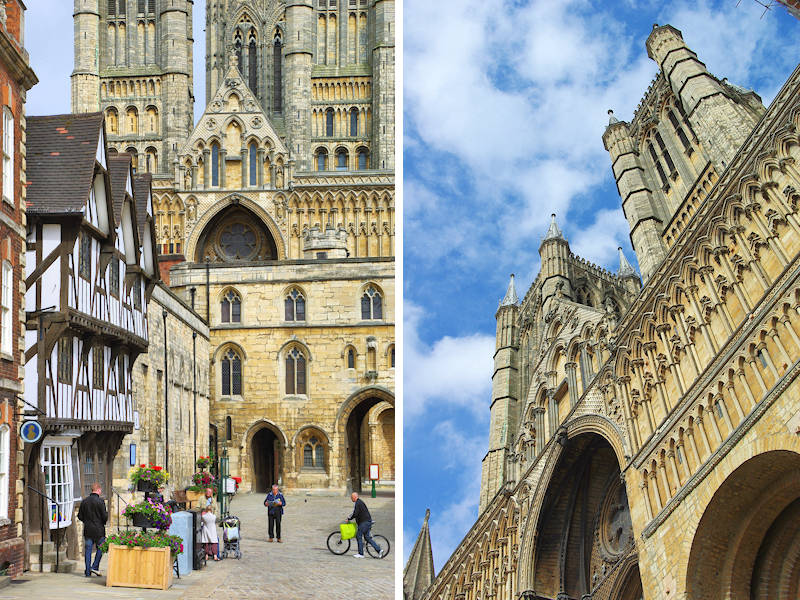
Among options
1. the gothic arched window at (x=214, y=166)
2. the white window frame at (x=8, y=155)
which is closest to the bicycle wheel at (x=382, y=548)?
the white window frame at (x=8, y=155)

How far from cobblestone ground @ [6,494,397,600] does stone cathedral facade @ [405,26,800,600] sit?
17.5 ft

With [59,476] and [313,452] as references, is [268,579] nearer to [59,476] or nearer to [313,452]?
[59,476]

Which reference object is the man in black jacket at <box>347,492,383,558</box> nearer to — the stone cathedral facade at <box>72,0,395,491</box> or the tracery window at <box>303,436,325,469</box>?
the stone cathedral facade at <box>72,0,395,491</box>

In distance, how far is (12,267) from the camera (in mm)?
14570

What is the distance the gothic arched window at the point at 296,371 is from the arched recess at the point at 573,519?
11.5 meters

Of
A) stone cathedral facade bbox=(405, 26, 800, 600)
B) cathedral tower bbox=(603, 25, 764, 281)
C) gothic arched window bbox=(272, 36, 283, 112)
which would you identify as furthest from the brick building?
gothic arched window bbox=(272, 36, 283, 112)

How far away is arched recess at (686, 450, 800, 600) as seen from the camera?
15.2 metres

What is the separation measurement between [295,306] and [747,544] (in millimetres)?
20686

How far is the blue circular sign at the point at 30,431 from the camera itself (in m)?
14.0

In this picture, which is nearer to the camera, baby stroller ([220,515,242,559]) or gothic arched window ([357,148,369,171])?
baby stroller ([220,515,242,559])

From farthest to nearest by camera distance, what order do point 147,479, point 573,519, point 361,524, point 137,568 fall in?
point 573,519 < point 147,479 < point 361,524 < point 137,568

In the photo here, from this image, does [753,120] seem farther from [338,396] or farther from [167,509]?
[167,509]

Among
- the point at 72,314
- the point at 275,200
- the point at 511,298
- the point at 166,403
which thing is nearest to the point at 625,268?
the point at 511,298

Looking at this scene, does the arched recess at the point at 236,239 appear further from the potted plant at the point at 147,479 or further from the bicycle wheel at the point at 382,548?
the bicycle wheel at the point at 382,548
